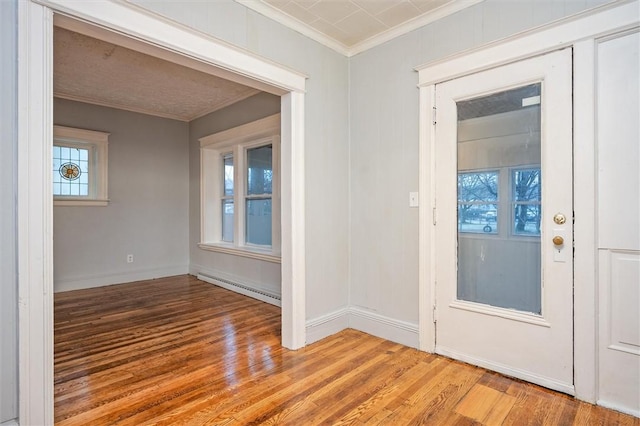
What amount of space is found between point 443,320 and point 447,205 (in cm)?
88

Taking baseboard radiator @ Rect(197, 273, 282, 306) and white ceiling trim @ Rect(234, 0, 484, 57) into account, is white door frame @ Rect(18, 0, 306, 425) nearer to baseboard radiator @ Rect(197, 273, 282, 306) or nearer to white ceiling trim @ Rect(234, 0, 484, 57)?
white ceiling trim @ Rect(234, 0, 484, 57)

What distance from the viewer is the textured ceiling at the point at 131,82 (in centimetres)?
320

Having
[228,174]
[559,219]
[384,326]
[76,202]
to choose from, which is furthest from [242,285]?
[559,219]

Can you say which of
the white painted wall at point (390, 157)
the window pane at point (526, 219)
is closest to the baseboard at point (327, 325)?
the white painted wall at point (390, 157)

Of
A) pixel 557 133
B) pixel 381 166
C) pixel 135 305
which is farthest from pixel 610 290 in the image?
pixel 135 305

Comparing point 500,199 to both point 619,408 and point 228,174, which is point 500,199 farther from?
point 228,174

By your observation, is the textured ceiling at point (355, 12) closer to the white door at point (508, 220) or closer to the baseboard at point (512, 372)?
the white door at point (508, 220)

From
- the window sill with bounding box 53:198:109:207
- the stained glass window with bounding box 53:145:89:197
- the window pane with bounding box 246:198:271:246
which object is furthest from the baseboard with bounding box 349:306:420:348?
the stained glass window with bounding box 53:145:89:197

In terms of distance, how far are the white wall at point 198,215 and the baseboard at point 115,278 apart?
302 mm

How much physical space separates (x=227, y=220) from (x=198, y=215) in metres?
0.51

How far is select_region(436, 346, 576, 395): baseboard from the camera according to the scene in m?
2.04

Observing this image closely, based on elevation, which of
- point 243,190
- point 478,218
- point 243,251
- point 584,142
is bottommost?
point 243,251

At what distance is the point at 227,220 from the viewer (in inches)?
212

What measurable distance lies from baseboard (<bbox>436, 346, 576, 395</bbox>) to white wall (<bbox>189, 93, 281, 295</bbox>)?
82.7 inches
